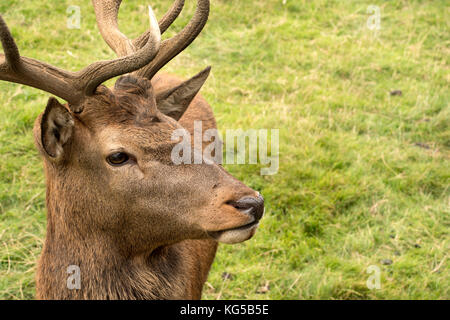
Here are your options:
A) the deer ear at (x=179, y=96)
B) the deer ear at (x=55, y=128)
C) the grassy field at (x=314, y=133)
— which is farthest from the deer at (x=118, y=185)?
the grassy field at (x=314, y=133)

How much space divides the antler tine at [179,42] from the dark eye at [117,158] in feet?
2.31

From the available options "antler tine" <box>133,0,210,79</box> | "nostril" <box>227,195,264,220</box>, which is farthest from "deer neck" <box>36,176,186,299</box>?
"antler tine" <box>133,0,210,79</box>

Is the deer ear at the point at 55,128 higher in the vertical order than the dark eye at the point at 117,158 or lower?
higher

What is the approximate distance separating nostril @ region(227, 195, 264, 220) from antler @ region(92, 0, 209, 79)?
111cm

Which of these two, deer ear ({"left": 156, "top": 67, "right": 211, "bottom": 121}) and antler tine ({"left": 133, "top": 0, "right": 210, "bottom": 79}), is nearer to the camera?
antler tine ({"left": 133, "top": 0, "right": 210, "bottom": 79})

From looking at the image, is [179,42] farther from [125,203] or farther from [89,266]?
[89,266]

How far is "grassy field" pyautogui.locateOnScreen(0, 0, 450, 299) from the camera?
16.3 ft

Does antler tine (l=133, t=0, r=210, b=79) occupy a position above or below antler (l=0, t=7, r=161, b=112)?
above

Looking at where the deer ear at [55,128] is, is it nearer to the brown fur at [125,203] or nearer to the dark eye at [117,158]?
the brown fur at [125,203]

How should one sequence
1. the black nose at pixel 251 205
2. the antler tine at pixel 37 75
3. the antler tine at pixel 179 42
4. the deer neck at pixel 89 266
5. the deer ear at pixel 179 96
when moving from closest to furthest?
the black nose at pixel 251 205 → the antler tine at pixel 37 75 → the deer neck at pixel 89 266 → the antler tine at pixel 179 42 → the deer ear at pixel 179 96

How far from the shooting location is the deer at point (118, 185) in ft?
9.41

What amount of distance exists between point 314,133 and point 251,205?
3925mm

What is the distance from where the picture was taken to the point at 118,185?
2.95 meters

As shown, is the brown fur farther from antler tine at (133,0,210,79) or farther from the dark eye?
antler tine at (133,0,210,79)
